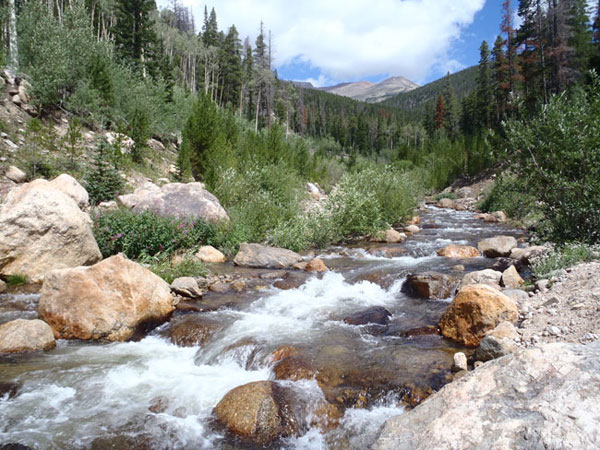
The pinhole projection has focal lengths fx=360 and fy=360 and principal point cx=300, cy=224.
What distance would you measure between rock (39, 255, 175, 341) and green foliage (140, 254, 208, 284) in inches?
76.7

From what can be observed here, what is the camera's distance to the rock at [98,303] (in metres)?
5.51

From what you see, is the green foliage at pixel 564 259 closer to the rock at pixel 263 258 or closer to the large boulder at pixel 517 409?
the large boulder at pixel 517 409

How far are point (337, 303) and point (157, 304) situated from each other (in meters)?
3.36

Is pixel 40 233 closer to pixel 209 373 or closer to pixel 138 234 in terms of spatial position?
pixel 138 234

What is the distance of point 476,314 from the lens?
504cm

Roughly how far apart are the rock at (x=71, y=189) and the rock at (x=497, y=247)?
37.4 ft

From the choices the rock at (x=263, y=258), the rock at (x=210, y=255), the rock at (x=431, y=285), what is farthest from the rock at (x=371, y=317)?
the rock at (x=210, y=255)

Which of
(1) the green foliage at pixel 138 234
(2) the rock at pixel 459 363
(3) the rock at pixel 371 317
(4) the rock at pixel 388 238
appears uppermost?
(1) the green foliage at pixel 138 234

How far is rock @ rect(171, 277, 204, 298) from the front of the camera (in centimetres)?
730

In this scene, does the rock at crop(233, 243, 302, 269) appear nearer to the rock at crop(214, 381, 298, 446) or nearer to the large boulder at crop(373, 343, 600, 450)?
the rock at crop(214, 381, 298, 446)

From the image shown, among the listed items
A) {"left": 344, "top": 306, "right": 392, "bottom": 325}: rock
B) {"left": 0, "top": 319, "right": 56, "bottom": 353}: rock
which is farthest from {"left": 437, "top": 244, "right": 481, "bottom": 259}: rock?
{"left": 0, "top": 319, "right": 56, "bottom": 353}: rock

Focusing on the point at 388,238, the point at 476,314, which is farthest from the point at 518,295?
the point at 388,238

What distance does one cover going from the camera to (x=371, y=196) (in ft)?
45.0

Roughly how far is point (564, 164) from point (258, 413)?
805 cm
